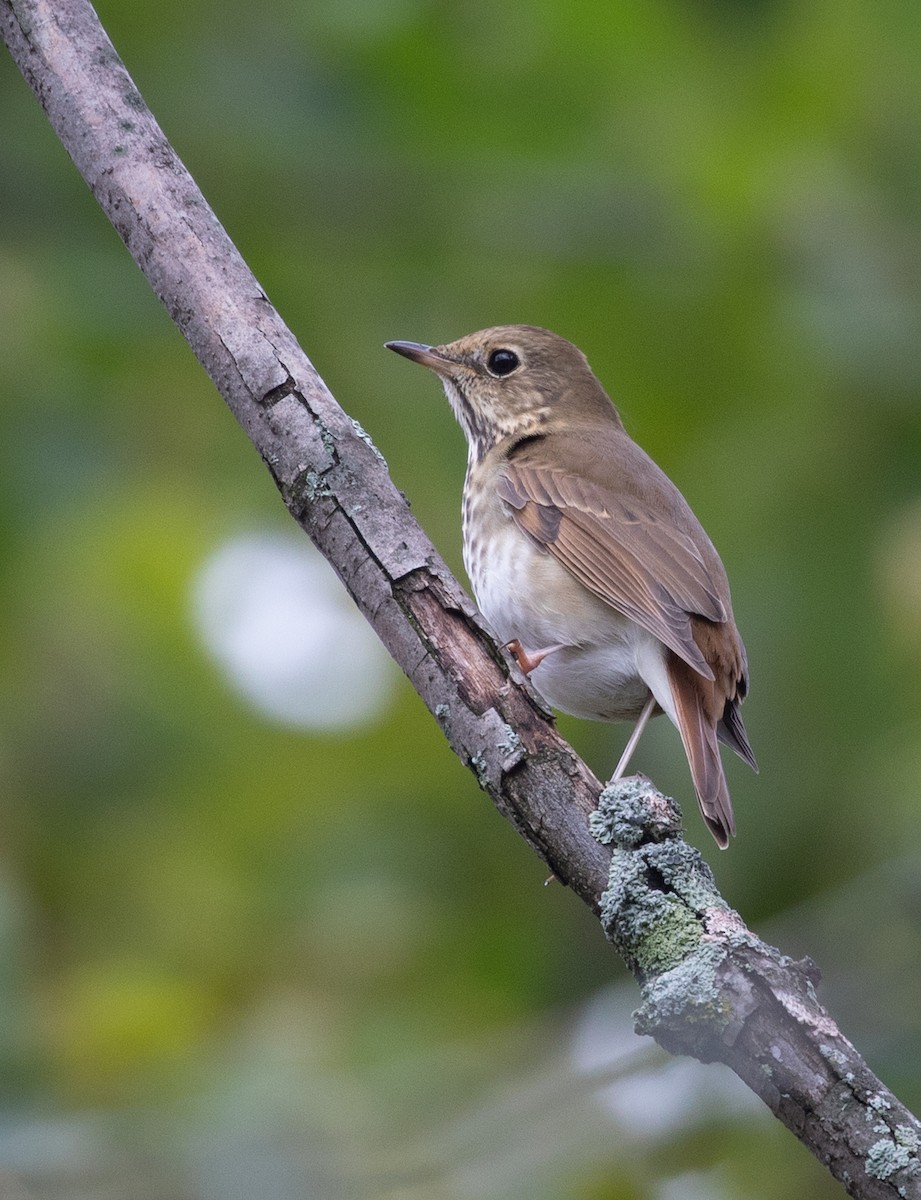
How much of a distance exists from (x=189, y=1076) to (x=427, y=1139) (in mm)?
818

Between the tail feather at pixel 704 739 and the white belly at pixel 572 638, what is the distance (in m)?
0.09

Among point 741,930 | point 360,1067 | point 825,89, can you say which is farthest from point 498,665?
point 825,89

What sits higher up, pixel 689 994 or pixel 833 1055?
pixel 689 994

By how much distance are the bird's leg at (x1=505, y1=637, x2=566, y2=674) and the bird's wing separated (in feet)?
0.75

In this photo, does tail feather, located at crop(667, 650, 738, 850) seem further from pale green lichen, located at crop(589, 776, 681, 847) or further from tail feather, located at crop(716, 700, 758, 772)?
pale green lichen, located at crop(589, 776, 681, 847)

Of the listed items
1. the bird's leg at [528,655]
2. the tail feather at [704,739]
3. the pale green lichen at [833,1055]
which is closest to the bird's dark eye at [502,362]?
the bird's leg at [528,655]

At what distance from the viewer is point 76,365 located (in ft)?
18.6

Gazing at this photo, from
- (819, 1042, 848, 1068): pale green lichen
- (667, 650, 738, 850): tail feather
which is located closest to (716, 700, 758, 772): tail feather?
(667, 650, 738, 850): tail feather

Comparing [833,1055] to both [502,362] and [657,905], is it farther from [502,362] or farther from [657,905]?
[502,362]

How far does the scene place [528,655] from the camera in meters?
4.64

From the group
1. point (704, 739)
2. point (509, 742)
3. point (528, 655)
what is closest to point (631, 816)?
point (509, 742)

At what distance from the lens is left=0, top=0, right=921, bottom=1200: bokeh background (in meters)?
5.58

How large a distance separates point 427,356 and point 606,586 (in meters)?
1.39

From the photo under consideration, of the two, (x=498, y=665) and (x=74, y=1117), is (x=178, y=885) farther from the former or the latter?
(x=498, y=665)
